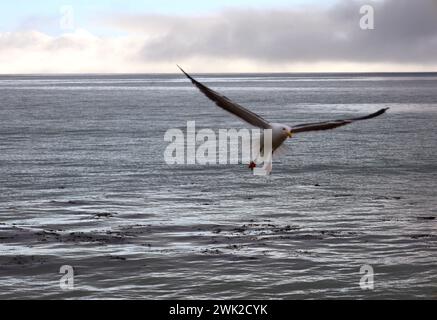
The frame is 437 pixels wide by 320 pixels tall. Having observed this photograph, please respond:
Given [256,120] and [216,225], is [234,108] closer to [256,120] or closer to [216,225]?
[256,120]

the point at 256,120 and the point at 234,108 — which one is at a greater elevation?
the point at 234,108

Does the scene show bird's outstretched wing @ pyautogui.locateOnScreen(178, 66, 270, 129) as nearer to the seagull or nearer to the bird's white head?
the seagull

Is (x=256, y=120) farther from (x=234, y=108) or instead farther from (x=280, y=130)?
(x=280, y=130)

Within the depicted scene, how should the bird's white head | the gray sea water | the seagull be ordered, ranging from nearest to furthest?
the seagull < the bird's white head < the gray sea water

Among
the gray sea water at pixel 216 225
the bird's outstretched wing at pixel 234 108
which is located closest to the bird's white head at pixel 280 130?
the bird's outstretched wing at pixel 234 108

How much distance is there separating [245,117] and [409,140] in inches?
3313

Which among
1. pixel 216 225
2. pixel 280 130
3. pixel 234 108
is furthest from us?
pixel 216 225

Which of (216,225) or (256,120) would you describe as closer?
(256,120)

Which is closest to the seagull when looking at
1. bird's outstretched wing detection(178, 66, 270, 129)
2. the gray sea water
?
bird's outstretched wing detection(178, 66, 270, 129)

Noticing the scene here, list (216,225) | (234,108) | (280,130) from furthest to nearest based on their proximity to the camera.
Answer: (216,225) < (280,130) < (234,108)

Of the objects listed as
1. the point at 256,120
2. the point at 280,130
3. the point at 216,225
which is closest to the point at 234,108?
the point at 256,120

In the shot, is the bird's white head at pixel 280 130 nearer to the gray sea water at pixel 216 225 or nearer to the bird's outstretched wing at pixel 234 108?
the bird's outstretched wing at pixel 234 108

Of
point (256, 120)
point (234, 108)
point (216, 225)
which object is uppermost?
point (234, 108)
